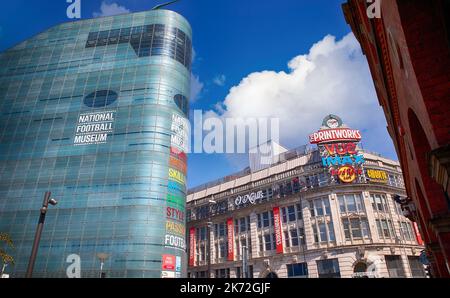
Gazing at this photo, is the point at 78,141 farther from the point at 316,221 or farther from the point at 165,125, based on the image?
the point at 316,221

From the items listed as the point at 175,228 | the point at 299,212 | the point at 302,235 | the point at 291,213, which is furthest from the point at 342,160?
the point at 175,228

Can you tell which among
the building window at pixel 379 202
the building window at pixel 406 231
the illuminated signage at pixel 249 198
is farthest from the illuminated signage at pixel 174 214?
the building window at pixel 406 231

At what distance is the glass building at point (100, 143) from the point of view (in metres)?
46.8

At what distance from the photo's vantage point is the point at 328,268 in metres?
38.0

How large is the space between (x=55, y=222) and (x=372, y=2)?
53.5 metres

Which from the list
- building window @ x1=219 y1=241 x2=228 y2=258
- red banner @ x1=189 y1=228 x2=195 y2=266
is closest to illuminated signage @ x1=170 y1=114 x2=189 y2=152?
red banner @ x1=189 y1=228 x2=195 y2=266

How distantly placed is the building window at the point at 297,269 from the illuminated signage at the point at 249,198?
38.1ft

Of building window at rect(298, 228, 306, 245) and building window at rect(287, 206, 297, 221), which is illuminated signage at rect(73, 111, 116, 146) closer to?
building window at rect(287, 206, 297, 221)

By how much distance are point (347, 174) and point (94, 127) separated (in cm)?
4404

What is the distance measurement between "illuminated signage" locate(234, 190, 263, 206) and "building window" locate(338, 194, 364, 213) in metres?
13.0

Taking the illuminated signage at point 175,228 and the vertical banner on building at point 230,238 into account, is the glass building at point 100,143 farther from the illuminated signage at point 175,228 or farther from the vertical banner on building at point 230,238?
the vertical banner on building at point 230,238

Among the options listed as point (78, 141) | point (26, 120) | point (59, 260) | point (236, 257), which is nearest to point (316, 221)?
point (236, 257)

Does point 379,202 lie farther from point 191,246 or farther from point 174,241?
point 191,246
